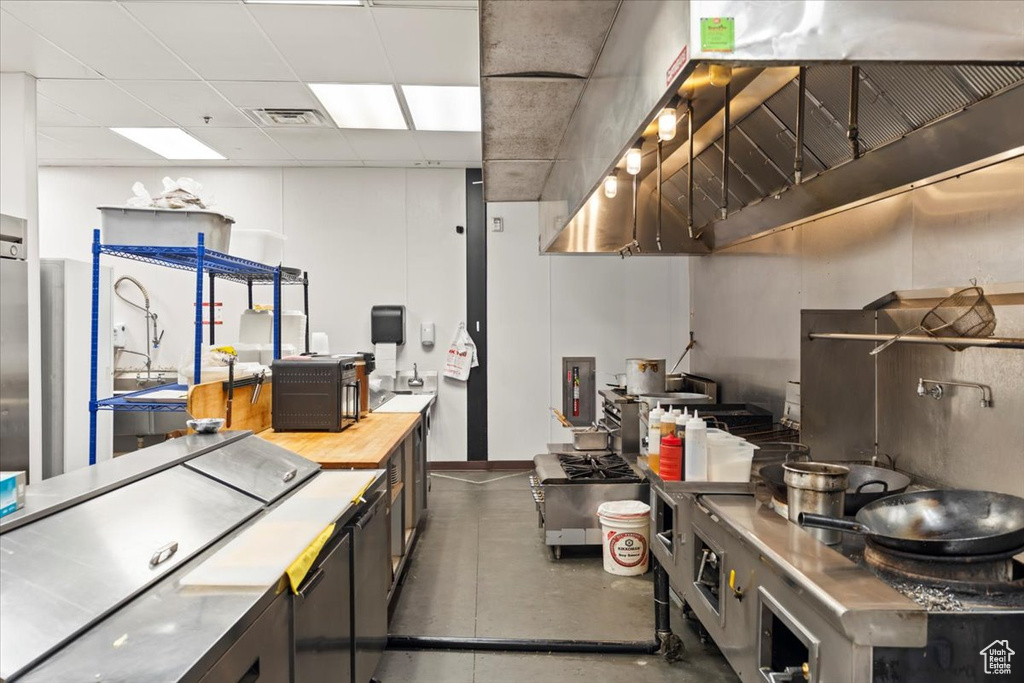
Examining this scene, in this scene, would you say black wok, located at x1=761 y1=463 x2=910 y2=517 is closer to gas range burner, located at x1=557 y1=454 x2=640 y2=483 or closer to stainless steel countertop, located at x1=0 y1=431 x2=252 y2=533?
gas range burner, located at x1=557 y1=454 x2=640 y2=483

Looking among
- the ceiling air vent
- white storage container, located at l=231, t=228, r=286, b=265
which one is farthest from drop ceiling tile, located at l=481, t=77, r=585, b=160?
the ceiling air vent

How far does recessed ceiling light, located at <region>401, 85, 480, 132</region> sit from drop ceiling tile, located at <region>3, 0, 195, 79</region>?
147cm

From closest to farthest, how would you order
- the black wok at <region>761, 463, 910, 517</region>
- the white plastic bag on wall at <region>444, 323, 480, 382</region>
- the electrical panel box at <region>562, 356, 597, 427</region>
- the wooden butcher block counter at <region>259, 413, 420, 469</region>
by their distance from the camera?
the black wok at <region>761, 463, 910, 517</region>
the wooden butcher block counter at <region>259, 413, 420, 469</region>
the electrical panel box at <region>562, 356, 597, 427</region>
the white plastic bag on wall at <region>444, 323, 480, 382</region>

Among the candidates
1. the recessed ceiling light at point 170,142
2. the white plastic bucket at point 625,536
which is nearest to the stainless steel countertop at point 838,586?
the white plastic bucket at point 625,536

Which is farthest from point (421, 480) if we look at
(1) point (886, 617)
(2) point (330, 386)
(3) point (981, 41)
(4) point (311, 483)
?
(3) point (981, 41)

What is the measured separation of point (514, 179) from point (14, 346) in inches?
124

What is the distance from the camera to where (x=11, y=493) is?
4.46 feet

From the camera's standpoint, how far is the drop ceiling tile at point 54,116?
13.7ft

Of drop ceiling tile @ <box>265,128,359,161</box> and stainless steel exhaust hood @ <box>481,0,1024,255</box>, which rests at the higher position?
drop ceiling tile @ <box>265,128,359,161</box>

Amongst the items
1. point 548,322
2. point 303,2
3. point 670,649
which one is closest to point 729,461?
point 670,649

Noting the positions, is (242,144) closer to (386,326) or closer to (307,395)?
(386,326)

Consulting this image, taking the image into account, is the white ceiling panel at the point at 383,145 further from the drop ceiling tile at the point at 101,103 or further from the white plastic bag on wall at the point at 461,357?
the white plastic bag on wall at the point at 461,357

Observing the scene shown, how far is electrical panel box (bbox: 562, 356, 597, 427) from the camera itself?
567 cm

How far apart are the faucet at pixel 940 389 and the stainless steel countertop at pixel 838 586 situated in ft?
2.76
